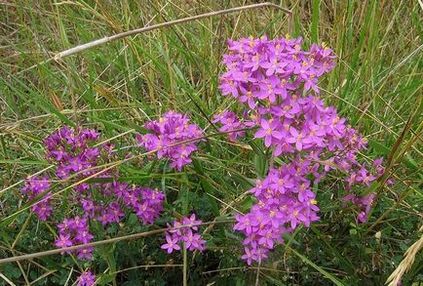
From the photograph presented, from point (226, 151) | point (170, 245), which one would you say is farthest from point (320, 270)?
point (226, 151)

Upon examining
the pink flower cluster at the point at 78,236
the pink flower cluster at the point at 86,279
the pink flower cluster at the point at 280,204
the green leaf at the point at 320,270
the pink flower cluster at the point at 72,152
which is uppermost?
the pink flower cluster at the point at 280,204

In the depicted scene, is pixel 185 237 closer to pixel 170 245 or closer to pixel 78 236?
pixel 170 245

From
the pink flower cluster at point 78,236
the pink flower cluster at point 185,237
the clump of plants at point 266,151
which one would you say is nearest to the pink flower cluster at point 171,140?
the clump of plants at point 266,151

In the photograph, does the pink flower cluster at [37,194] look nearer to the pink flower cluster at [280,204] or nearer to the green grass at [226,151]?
the green grass at [226,151]

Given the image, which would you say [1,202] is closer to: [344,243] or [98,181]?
[98,181]

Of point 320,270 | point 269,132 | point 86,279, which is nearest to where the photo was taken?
point 269,132

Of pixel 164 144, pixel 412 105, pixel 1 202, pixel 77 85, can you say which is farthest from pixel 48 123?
pixel 412 105
